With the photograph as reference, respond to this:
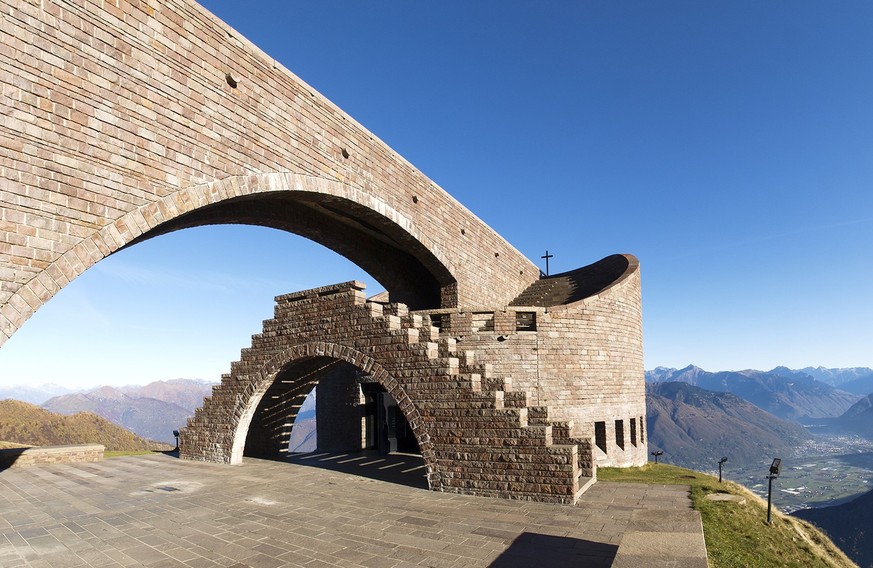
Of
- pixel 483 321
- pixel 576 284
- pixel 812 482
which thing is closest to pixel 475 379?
pixel 483 321

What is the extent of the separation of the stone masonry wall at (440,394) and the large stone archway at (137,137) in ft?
10.1

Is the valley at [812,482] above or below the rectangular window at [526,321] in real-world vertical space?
below

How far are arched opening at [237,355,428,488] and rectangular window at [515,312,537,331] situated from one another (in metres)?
4.33

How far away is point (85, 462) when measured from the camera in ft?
47.7

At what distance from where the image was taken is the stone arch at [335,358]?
984cm

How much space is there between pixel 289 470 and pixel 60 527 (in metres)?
5.35

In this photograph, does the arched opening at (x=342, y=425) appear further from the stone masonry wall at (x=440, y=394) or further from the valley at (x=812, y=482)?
the valley at (x=812, y=482)

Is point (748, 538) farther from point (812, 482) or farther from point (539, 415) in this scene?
point (812, 482)

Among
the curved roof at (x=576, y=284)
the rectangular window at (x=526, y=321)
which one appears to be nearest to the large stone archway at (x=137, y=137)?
the rectangular window at (x=526, y=321)

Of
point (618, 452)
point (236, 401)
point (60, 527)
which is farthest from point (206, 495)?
point (618, 452)

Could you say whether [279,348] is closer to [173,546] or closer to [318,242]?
[318,242]

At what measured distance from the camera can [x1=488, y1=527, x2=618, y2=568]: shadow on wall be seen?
18.4 ft

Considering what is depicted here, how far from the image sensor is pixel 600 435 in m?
15.9

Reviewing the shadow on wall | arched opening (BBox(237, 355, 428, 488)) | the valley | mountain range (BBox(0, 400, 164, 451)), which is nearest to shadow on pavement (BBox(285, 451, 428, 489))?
arched opening (BBox(237, 355, 428, 488))
